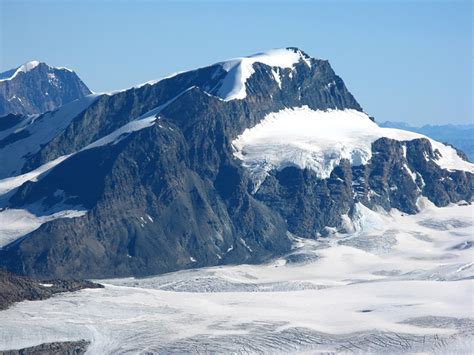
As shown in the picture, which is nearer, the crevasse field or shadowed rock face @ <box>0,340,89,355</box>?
shadowed rock face @ <box>0,340,89,355</box>

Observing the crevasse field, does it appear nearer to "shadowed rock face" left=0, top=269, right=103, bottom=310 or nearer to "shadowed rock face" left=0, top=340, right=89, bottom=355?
"shadowed rock face" left=0, top=340, right=89, bottom=355

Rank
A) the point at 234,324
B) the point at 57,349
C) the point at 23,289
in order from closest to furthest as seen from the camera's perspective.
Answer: the point at 57,349 → the point at 234,324 → the point at 23,289

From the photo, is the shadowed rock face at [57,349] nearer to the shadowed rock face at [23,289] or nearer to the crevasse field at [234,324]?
the crevasse field at [234,324]

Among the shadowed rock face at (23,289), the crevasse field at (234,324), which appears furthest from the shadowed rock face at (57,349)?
the shadowed rock face at (23,289)

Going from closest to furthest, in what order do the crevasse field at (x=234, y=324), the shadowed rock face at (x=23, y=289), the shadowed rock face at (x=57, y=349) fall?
the shadowed rock face at (x=57, y=349)
the crevasse field at (x=234, y=324)
the shadowed rock face at (x=23, y=289)

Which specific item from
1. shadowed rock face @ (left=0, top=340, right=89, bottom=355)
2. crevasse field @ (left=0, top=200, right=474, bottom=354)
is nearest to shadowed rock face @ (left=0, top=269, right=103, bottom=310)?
crevasse field @ (left=0, top=200, right=474, bottom=354)

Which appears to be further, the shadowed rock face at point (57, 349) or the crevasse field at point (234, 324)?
the crevasse field at point (234, 324)

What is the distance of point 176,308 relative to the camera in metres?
184

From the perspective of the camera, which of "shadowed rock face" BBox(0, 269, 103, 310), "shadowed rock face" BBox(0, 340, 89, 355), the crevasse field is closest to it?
"shadowed rock face" BBox(0, 340, 89, 355)

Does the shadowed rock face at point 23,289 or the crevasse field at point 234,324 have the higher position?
the shadowed rock face at point 23,289

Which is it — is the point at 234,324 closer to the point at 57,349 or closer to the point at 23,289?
the point at 57,349

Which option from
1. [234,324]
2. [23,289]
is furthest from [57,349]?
[234,324]

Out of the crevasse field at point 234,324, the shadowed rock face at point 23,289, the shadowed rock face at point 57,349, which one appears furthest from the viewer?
the shadowed rock face at point 23,289

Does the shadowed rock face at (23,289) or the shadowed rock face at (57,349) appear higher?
the shadowed rock face at (23,289)
